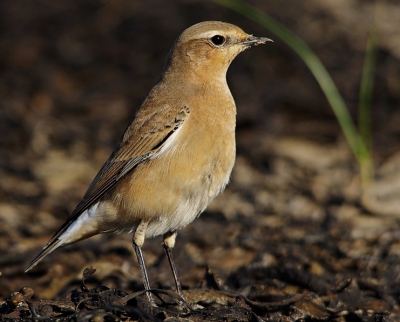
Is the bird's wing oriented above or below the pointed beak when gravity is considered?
below

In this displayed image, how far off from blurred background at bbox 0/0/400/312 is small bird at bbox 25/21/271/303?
0.86m

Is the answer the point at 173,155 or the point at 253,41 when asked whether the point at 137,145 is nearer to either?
the point at 173,155

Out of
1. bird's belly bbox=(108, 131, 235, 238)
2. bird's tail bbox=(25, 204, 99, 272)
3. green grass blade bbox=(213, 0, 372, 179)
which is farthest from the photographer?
green grass blade bbox=(213, 0, 372, 179)

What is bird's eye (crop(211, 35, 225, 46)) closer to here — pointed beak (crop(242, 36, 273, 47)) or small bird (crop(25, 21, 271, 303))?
small bird (crop(25, 21, 271, 303))

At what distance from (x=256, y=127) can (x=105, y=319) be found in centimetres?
684

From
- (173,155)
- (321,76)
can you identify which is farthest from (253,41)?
(321,76)

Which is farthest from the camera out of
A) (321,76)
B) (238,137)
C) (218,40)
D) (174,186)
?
(238,137)

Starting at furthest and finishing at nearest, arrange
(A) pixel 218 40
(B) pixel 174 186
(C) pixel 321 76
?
(C) pixel 321 76 < (A) pixel 218 40 < (B) pixel 174 186

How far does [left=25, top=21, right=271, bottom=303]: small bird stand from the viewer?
20.7 feet

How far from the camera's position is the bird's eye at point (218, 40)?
22.7 ft

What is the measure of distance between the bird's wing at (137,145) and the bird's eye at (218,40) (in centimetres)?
80

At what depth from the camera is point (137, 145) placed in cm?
664

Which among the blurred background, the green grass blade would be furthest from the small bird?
the green grass blade

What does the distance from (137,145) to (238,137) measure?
4994 mm
